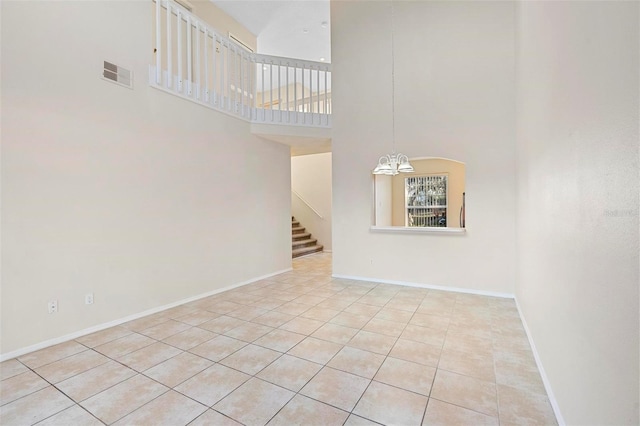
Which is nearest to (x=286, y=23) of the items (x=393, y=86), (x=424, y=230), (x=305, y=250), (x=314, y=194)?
(x=393, y=86)

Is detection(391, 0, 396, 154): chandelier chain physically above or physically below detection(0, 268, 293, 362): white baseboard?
above

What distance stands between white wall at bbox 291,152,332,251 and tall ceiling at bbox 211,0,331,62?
9.81ft

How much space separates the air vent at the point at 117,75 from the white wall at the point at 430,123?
3217 mm

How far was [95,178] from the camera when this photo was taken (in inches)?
123

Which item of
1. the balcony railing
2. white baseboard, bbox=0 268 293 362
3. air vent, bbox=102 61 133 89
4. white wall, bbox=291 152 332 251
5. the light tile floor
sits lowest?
the light tile floor

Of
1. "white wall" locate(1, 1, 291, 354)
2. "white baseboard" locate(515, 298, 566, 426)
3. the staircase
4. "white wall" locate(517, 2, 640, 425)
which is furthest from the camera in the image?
the staircase

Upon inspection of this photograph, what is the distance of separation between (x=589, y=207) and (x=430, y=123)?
357 centimetres

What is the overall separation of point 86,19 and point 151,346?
343cm

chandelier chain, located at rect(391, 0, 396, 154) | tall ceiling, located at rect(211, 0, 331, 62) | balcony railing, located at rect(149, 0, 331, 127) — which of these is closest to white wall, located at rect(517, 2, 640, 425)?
chandelier chain, located at rect(391, 0, 396, 154)

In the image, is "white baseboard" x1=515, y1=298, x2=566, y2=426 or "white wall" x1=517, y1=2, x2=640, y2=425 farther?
"white baseboard" x1=515, y1=298, x2=566, y2=426

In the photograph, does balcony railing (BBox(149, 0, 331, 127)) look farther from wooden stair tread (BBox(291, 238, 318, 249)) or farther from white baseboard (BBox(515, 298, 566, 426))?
white baseboard (BBox(515, 298, 566, 426))

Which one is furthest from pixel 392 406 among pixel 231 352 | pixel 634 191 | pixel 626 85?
pixel 626 85

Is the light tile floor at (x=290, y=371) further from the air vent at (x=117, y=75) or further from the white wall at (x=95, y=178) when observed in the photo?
the air vent at (x=117, y=75)

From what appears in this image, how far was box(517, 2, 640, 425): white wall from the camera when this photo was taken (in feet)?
3.32
